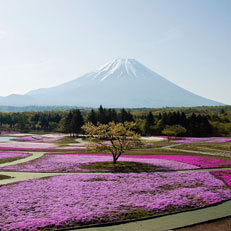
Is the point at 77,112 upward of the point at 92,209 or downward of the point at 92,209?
upward

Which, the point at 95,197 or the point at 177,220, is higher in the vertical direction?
the point at 95,197

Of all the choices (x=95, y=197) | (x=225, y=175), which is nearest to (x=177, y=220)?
(x=95, y=197)

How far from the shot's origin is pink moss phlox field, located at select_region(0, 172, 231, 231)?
15609mm

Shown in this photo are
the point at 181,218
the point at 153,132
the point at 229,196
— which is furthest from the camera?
the point at 153,132

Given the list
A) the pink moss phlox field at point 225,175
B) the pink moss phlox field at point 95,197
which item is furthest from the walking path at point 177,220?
the pink moss phlox field at point 225,175

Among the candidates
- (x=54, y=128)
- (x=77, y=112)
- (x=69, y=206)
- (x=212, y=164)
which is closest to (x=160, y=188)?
(x=69, y=206)

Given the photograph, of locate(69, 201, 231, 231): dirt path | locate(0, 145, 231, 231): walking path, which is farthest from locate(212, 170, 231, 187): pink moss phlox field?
locate(69, 201, 231, 231): dirt path

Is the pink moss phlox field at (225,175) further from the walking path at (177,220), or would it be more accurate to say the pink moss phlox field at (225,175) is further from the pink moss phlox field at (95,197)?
the walking path at (177,220)

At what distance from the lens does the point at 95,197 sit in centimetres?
1988

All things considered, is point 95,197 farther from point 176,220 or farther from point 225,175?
point 225,175

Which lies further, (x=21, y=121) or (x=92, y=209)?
(x=21, y=121)

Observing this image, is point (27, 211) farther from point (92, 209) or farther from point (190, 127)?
point (190, 127)

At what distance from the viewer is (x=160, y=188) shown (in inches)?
887

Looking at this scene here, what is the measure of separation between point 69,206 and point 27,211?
2.82 meters
